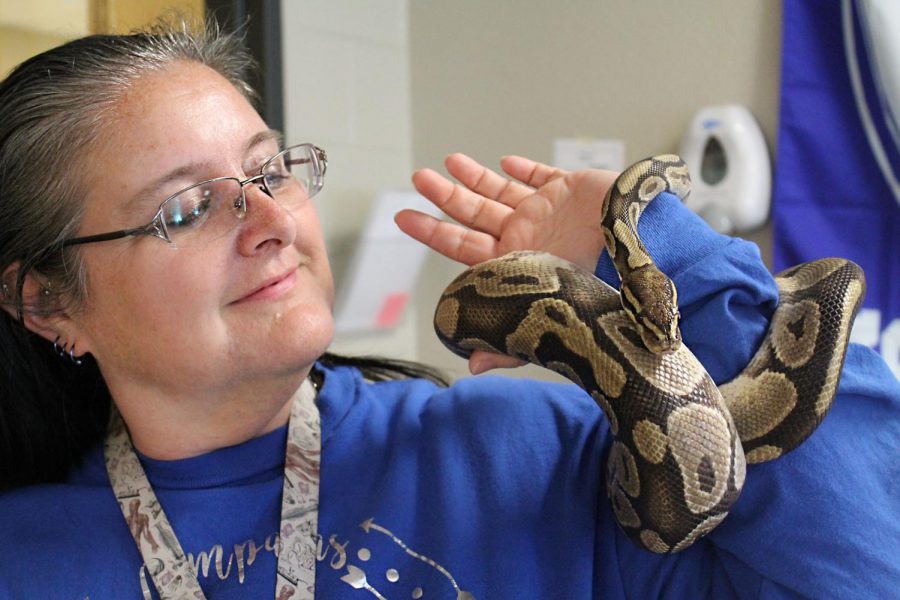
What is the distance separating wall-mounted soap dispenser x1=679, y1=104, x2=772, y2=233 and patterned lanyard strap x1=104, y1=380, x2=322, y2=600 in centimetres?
115

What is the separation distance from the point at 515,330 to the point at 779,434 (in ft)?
1.14

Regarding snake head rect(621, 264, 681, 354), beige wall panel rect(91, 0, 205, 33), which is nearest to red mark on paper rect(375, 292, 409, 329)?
beige wall panel rect(91, 0, 205, 33)

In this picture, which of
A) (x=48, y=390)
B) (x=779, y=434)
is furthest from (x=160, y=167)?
Result: (x=779, y=434)

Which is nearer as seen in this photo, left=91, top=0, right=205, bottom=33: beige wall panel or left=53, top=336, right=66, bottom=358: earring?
left=53, top=336, right=66, bottom=358: earring

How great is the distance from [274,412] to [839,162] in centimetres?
142

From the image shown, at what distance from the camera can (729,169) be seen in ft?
6.68

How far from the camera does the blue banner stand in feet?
6.29

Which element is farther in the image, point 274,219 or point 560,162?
point 560,162

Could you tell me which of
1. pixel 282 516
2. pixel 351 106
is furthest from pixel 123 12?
pixel 282 516

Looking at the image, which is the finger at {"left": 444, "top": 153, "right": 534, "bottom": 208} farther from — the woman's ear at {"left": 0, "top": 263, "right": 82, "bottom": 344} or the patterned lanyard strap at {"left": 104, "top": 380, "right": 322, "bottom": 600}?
the woman's ear at {"left": 0, "top": 263, "right": 82, "bottom": 344}

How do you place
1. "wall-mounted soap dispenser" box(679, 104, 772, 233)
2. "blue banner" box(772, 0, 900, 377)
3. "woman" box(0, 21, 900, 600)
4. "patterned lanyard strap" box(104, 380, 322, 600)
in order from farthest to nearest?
"wall-mounted soap dispenser" box(679, 104, 772, 233)
"blue banner" box(772, 0, 900, 377)
"patterned lanyard strap" box(104, 380, 322, 600)
"woman" box(0, 21, 900, 600)

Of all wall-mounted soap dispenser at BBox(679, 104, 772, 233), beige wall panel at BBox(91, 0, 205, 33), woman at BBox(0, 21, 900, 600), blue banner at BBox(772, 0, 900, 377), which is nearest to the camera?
woman at BBox(0, 21, 900, 600)

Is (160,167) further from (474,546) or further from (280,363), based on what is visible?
Answer: (474,546)

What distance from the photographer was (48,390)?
144 centimetres
